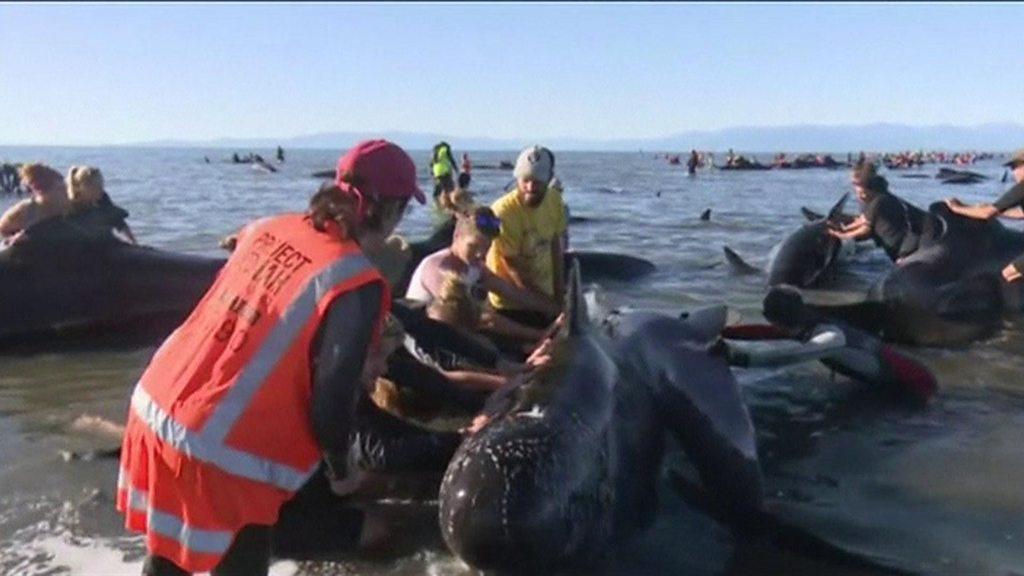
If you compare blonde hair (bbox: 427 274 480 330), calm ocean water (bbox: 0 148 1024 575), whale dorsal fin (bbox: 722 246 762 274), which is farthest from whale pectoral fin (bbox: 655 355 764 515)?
whale dorsal fin (bbox: 722 246 762 274)

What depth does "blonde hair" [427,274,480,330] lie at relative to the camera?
820 centimetres

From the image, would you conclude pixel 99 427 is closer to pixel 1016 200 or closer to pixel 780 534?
pixel 780 534

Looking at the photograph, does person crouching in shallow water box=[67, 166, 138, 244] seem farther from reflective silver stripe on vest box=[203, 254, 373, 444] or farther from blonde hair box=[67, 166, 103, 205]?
reflective silver stripe on vest box=[203, 254, 373, 444]

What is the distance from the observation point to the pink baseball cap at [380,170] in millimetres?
3979

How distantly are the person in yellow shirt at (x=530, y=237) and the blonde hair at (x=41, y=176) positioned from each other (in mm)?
5080

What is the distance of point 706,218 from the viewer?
30.0 metres

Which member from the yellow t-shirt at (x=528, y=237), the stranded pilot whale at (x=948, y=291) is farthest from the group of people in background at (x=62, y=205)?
the stranded pilot whale at (x=948, y=291)

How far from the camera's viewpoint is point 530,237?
10.1 meters

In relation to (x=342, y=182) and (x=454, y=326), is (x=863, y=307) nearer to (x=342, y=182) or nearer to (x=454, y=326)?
(x=454, y=326)

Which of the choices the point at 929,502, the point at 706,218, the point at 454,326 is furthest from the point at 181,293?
the point at 706,218

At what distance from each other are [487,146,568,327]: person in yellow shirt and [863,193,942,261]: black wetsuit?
21.1 ft

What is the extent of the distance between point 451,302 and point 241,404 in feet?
14.5

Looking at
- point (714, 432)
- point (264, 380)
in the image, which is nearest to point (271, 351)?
point (264, 380)

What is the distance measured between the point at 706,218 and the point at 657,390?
2336 centimetres
